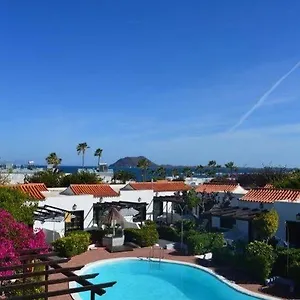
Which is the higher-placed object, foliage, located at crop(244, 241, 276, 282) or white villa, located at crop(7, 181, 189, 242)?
white villa, located at crop(7, 181, 189, 242)

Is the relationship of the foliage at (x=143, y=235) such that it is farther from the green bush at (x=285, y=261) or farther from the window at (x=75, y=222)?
the green bush at (x=285, y=261)

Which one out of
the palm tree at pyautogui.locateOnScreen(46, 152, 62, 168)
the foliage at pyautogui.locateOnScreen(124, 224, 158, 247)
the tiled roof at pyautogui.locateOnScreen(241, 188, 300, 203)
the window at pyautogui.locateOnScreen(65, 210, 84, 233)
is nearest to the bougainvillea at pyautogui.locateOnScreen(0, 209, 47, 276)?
the foliage at pyautogui.locateOnScreen(124, 224, 158, 247)

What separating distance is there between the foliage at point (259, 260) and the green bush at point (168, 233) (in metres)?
9.09

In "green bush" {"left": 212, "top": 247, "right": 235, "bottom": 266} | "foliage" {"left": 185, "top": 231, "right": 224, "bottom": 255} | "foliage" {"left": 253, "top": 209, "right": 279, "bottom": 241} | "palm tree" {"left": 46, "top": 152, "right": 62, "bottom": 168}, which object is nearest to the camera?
"foliage" {"left": 253, "top": 209, "right": 279, "bottom": 241}

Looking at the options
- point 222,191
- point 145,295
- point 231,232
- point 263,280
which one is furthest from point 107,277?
point 222,191

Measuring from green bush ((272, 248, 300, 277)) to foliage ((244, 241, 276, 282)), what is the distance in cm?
32

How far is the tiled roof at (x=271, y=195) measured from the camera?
82.5ft

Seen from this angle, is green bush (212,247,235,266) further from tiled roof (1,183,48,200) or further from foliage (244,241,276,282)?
tiled roof (1,183,48,200)

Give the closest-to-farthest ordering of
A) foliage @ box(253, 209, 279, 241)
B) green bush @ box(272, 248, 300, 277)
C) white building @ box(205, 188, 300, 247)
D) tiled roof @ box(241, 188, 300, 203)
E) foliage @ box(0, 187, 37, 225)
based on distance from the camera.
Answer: green bush @ box(272, 248, 300, 277) → foliage @ box(0, 187, 37, 225) → foliage @ box(253, 209, 279, 241) → white building @ box(205, 188, 300, 247) → tiled roof @ box(241, 188, 300, 203)

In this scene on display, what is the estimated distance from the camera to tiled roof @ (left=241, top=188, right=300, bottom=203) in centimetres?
2515

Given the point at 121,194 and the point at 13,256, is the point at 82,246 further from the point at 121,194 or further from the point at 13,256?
the point at 13,256

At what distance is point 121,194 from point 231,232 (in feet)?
31.1

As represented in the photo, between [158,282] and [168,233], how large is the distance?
8809 mm

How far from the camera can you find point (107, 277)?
68.8 ft
